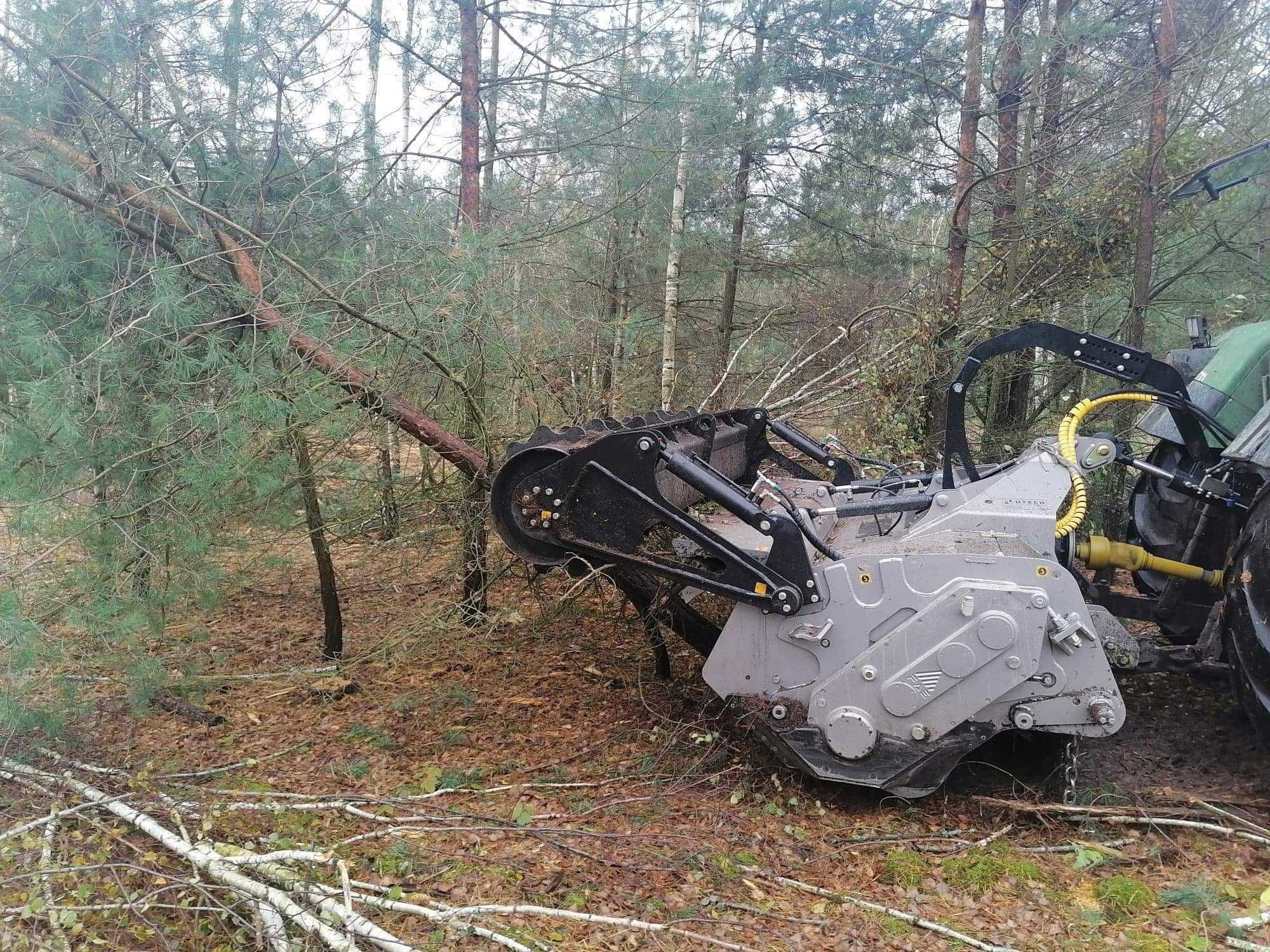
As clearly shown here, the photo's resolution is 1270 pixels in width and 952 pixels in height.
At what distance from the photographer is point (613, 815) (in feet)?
12.1

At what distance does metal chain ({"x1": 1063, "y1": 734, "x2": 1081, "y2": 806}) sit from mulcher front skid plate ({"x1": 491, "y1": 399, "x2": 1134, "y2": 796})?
243 mm

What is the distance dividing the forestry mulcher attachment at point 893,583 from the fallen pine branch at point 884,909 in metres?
0.58

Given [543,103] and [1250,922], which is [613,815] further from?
[543,103]

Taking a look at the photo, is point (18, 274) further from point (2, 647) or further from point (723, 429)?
point (723, 429)

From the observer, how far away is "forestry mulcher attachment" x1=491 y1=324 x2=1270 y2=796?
3.44 m

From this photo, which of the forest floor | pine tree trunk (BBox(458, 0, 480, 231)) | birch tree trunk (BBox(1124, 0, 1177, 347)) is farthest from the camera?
birch tree trunk (BBox(1124, 0, 1177, 347))

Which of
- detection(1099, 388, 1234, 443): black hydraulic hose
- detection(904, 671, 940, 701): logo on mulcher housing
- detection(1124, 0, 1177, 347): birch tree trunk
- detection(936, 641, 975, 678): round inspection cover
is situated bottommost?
detection(904, 671, 940, 701): logo on mulcher housing

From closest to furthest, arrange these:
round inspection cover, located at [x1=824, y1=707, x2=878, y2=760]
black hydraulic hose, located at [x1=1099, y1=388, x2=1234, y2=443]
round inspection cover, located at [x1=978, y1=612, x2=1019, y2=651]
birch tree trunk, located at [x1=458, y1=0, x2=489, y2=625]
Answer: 1. round inspection cover, located at [x1=978, y1=612, x2=1019, y2=651]
2. round inspection cover, located at [x1=824, y1=707, x2=878, y2=760]
3. black hydraulic hose, located at [x1=1099, y1=388, x2=1234, y2=443]
4. birch tree trunk, located at [x1=458, y1=0, x2=489, y2=625]

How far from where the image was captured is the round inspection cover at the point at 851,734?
11.7 feet

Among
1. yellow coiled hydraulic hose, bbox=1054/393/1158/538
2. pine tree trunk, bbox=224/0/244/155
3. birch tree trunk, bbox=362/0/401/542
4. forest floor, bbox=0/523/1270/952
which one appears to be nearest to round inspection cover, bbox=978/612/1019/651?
yellow coiled hydraulic hose, bbox=1054/393/1158/538

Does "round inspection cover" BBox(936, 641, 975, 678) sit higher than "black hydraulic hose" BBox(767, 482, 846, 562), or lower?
lower

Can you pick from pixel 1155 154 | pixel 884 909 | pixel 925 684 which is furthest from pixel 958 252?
pixel 884 909

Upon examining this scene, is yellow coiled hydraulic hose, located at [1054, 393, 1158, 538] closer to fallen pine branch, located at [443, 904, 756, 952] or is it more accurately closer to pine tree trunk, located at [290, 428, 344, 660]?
fallen pine branch, located at [443, 904, 756, 952]

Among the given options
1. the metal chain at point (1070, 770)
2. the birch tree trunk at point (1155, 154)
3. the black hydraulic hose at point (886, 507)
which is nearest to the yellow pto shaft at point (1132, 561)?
the black hydraulic hose at point (886, 507)
